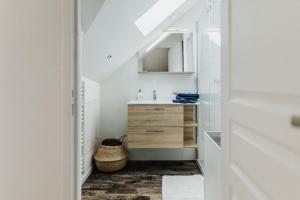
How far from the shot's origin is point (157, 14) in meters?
3.38

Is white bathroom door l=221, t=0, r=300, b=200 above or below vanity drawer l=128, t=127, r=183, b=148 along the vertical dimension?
above

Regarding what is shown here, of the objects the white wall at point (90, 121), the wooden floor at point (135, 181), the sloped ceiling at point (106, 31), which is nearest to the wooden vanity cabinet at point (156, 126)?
the wooden floor at point (135, 181)

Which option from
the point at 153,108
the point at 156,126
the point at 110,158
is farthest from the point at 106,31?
the point at 110,158

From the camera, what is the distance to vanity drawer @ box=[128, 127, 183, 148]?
3.57m

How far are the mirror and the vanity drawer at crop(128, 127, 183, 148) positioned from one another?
3.38ft

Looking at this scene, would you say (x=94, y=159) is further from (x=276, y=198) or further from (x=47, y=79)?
(x=276, y=198)

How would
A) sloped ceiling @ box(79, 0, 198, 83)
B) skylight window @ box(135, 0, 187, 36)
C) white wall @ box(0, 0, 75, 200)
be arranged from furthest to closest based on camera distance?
skylight window @ box(135, 0, 187, 36) < sloped ceiling @ box(79, 0, 198, 83) < white wall @ box(0, 0, 75, 200)

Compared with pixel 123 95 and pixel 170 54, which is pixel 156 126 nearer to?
pixel 123 95

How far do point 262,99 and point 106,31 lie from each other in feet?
6.10

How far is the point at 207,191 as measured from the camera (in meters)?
2.01

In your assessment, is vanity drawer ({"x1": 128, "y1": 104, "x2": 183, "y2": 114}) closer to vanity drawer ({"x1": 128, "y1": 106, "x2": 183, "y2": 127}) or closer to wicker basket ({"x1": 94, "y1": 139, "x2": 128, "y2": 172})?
vanity drawer ({"x1": 128, "y1": 106, "x2": 183, "y2": 127})

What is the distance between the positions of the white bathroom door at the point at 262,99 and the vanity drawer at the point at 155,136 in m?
2.31

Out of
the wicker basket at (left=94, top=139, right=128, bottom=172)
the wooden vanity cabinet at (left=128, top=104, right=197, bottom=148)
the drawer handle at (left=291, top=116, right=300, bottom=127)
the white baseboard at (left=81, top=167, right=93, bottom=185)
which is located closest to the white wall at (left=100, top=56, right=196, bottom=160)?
the wicker basket at (left=94, top=139, right=128, bottom=172)

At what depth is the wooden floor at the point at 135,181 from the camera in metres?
2.83
